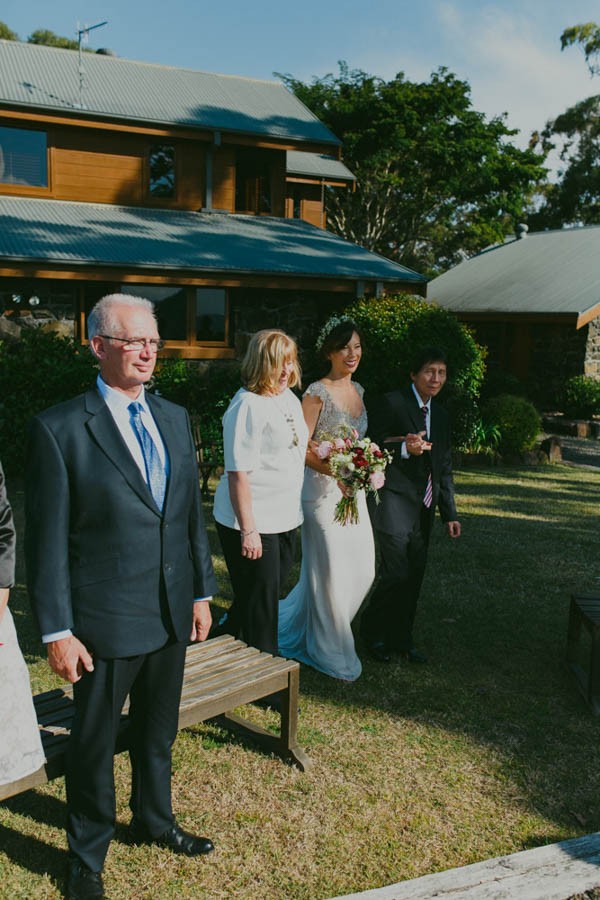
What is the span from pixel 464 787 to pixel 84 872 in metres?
2.02

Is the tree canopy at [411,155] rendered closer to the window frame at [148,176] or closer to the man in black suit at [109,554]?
the window frame at [148,176]

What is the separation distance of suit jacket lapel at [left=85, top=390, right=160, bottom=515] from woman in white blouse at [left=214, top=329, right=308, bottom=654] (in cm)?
160

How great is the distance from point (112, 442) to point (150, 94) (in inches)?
739

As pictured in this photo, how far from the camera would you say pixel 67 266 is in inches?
593

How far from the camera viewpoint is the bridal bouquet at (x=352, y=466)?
16.9ft

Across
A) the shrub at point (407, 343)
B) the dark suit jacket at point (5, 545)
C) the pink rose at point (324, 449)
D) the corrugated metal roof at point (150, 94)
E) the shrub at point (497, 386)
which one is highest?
the corrugated metal roof at point (150, 94)

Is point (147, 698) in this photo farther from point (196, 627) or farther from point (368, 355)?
point (368, 355)

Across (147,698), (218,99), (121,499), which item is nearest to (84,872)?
(147,698)

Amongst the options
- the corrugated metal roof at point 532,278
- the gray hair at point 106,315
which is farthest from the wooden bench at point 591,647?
the corrugated metal roof at point 532,278

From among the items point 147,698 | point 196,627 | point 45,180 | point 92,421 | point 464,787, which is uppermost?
point 45,180

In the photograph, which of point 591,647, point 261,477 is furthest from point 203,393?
point 591,647

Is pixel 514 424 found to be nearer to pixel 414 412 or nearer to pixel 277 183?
pixel 277 183

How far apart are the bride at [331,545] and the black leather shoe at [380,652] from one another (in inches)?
10.3

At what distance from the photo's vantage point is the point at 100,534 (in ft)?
10.0
